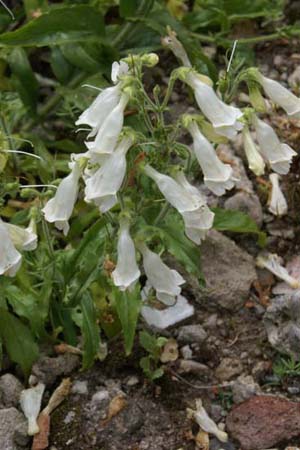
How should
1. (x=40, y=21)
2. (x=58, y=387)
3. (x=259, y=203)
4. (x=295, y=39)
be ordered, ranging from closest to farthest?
(x=58, y=387)
(x=40, y=21)
(x=259, y=203)
(x=295, y=39)

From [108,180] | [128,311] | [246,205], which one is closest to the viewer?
[108,180]

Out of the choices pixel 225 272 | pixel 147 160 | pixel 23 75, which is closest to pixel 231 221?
pixel 225 272

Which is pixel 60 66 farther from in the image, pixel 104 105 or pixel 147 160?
pixel 104 105

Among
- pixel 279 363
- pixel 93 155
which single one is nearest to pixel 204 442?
pixel 279 363

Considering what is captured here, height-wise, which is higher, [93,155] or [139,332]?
[93,155]

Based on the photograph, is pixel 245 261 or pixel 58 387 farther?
pixel 245 261

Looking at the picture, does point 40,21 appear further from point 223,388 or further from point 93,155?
point 223,388

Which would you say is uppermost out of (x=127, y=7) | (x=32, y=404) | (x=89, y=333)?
(x=127, y=7)
